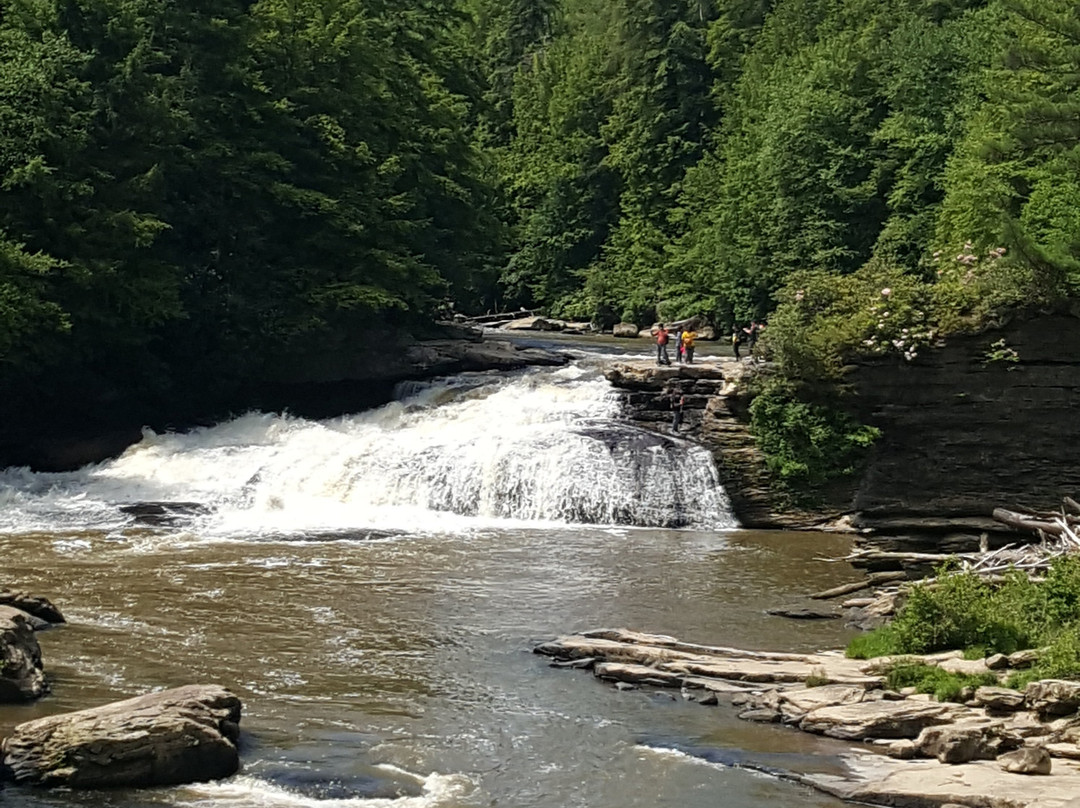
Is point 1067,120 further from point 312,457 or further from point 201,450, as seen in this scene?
point 201,450

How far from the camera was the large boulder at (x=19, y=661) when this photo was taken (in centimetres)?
1552

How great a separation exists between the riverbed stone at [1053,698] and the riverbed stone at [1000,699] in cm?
11

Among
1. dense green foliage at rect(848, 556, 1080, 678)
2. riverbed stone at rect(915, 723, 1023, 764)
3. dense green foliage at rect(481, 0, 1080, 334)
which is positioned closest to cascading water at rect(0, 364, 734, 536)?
dense green foliage at rect(481, 0, 1080, 334)

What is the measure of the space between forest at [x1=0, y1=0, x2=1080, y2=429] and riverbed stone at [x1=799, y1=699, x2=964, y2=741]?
42.7 feet

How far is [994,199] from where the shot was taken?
112ft

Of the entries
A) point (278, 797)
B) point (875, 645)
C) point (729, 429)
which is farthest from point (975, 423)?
point (278, 797)

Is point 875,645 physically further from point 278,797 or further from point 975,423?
point 975,423

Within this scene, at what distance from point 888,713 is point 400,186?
1166 inches

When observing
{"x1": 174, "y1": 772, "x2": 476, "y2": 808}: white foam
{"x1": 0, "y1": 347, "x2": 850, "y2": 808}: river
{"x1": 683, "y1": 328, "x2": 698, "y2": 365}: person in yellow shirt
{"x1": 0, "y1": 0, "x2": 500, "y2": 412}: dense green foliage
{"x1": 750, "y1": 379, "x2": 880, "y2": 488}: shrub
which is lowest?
{"x1": 174, "y1": 772, "x2": 476, "y2": 808}: white foam

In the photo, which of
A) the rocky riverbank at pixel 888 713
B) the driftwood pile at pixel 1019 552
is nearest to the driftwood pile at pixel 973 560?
the driftwood pile at pixel 1019 552

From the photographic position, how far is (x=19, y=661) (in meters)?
15.8

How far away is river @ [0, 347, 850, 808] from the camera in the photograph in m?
14.0

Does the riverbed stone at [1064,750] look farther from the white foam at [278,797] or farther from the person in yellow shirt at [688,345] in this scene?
the person in yellow shirt at [688,345]

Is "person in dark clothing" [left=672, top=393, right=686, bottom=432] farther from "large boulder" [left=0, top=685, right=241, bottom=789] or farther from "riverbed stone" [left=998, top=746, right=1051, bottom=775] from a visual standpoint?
"large boulder" [left=0, top=685, right=241, bottom=789]
